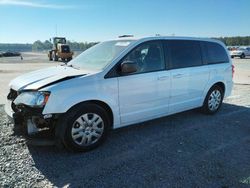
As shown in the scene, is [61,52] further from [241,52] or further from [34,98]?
[34,98]

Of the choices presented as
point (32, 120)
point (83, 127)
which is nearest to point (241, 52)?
point (83, 127)

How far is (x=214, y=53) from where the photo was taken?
612 cm

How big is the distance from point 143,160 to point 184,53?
8.56ft

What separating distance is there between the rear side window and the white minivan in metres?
0.03

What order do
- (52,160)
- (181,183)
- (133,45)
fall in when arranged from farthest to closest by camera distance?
(133,45), (52,160), (181,183)

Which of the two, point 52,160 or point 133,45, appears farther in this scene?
point 133,45

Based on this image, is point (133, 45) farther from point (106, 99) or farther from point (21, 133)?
point (21, 133)

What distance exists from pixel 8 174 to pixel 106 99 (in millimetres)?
1723

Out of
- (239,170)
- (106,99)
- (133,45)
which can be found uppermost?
(133,45)

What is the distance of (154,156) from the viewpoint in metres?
3.94

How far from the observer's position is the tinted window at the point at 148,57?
179 inches

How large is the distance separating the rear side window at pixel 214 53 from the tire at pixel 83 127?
300 centimetres

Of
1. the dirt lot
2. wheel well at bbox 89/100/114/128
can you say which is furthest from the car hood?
the dirt lot

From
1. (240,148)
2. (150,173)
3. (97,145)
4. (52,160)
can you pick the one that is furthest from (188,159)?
(52,160)
